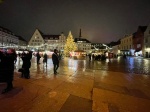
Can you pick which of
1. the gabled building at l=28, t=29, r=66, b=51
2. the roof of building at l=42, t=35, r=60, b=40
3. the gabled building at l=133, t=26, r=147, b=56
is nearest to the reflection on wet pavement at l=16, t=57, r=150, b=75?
the gabled building at l=133, t=26, r=147, b=56

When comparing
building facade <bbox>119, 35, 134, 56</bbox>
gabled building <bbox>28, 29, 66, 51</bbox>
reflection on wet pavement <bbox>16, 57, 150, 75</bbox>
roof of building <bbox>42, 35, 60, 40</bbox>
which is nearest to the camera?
reflection on wet pavement <bbox>16, 57, 150, 75</bbox>

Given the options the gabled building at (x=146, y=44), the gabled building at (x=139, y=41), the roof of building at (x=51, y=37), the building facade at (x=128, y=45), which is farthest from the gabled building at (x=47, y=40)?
the gabled building at (x=146, y=44)

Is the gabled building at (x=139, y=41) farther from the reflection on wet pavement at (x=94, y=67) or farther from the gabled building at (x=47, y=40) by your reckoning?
the gabled building at (x=47, y=40)

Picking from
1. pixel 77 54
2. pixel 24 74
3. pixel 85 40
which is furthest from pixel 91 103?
pixel 85 40

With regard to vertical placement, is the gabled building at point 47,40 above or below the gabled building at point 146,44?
above

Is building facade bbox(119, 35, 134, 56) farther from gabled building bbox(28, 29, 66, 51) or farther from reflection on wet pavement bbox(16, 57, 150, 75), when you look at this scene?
reflection on wet pavement bbox(16, 57, 150, 75)

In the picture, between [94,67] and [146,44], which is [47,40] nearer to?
[146,44]

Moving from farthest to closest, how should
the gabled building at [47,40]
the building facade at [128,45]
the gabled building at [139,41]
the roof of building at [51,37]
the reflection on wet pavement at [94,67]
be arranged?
the roof of building at [51,37]
the gabled building at [47,40]
the building facade at [128,45]
the gabled building at [139,41]
the reflection on wet pavement at [94,67]

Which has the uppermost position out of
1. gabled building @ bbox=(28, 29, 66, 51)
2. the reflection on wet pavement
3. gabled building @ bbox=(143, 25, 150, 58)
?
gabled building @ bbox=(28, 29, 66, 51)

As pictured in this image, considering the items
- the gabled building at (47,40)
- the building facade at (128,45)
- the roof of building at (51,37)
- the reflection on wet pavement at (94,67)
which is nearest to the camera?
the reflection on wet pavement at (94,67)

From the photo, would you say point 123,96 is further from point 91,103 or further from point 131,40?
point 131,40

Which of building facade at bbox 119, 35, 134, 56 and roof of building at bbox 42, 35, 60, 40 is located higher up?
roof of building at bbox 42, 35, 60, 40

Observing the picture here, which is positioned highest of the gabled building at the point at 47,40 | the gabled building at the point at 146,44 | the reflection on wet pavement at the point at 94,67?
the gabled building at the point at 47,40

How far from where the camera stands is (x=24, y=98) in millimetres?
6152
